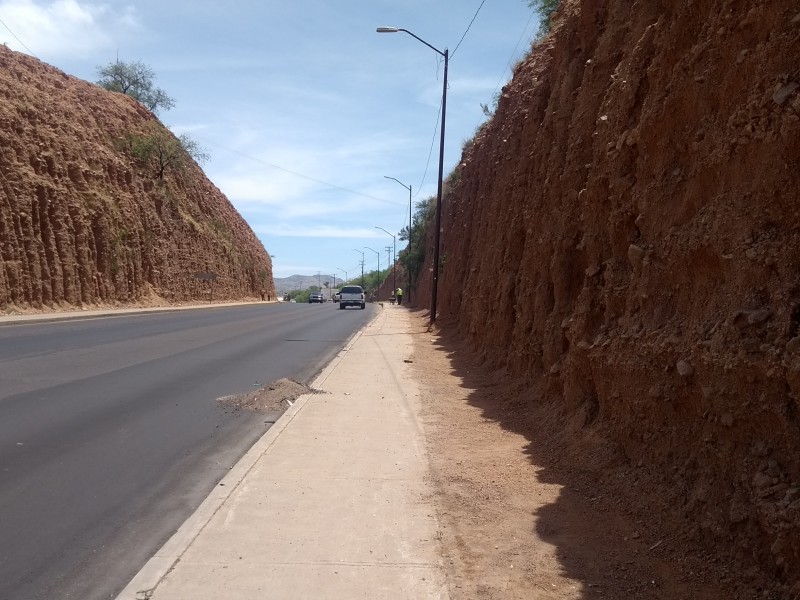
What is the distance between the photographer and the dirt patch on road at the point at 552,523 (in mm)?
4336

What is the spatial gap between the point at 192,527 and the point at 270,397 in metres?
5.93

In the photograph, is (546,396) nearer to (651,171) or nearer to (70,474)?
(651,171)

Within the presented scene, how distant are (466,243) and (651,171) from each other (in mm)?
18894

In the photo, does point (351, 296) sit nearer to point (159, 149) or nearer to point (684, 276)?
point (159, 149)

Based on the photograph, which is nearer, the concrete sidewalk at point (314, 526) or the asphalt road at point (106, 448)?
the concrete sidewalk at point (314, 526)

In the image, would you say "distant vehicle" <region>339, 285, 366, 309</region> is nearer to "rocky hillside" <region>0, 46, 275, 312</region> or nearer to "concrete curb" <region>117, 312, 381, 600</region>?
"rocky hillside" <region>0, 46, 275, 312</region>

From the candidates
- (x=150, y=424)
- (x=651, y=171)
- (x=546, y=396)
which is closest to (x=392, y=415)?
(x=546, y=396)

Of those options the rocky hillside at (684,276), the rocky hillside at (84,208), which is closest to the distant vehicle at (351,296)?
the rocky hillside at (84,208)

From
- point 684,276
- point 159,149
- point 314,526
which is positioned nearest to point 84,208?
point 159,149

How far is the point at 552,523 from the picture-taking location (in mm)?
5516

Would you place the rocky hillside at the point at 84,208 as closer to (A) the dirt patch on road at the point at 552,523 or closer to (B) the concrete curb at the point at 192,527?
(B) the concrete curb at the point at 192,527

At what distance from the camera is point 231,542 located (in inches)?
197

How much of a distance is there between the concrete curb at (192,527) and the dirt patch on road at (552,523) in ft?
5.66

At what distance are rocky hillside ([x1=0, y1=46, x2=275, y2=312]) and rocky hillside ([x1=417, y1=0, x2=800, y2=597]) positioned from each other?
30.1 metres
